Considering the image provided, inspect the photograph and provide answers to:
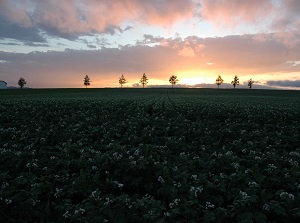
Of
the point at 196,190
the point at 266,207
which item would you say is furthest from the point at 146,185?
the point at 266,207

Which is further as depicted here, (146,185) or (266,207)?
(146,185)

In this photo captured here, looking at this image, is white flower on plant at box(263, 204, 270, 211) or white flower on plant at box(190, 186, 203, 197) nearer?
white flower on plant at box(263, 204, 270, 211)

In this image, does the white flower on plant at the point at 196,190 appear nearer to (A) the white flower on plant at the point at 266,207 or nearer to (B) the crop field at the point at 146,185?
(B) the crop field at the point at 146,185

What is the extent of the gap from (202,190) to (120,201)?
2279 millimetres

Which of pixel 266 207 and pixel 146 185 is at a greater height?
pixel 266 207

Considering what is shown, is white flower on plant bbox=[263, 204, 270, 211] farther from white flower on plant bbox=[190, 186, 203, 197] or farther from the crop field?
white flower on plant bbox=[190, 186, 203, 197]

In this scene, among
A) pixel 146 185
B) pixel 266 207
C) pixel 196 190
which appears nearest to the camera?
pixel 266 207

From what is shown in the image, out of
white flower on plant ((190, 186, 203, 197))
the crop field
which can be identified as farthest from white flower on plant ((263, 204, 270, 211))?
white flower on plant ((190, 186, 203, 197))

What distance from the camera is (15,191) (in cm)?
703

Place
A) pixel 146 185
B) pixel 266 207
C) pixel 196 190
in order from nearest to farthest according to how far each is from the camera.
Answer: pixel 266 207, pixel 196 190, pixel 146 185

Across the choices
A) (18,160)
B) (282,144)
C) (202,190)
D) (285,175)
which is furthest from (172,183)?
(282,144)

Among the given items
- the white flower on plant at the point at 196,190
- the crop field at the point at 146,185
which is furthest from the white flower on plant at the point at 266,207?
the white flower on plant at the point at 196,190

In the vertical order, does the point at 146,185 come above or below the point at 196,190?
below

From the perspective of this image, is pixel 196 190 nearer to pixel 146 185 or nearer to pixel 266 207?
pixel 266 207
